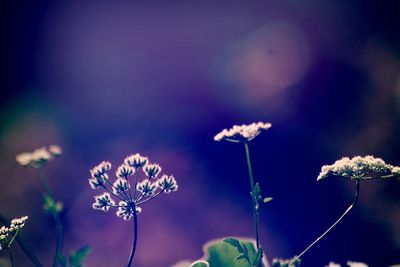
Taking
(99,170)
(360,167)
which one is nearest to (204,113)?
(99,170)

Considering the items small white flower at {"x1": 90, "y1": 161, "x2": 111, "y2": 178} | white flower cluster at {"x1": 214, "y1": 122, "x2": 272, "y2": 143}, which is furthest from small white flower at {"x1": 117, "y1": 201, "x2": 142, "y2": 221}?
white flower cluster at {"x1": 214, "y1": 122, "x2": 272, "y2": 143}

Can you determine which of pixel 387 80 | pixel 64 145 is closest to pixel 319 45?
pixel 387 80

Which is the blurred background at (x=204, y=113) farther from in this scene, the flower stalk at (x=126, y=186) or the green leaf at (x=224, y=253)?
the flower stalk at (x=126, y=186)

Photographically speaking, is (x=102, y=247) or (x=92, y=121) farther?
(x=92, y=121)

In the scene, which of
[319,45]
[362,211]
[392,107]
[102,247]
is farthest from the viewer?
[319,45]

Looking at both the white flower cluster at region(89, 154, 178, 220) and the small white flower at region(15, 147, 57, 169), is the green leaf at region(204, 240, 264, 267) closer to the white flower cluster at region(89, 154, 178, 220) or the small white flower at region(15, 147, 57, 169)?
the white flower cluster at region(89, 154, 178, 220)

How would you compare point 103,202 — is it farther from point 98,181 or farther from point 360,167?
point 360,167

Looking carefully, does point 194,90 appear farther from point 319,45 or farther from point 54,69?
point 54,69
